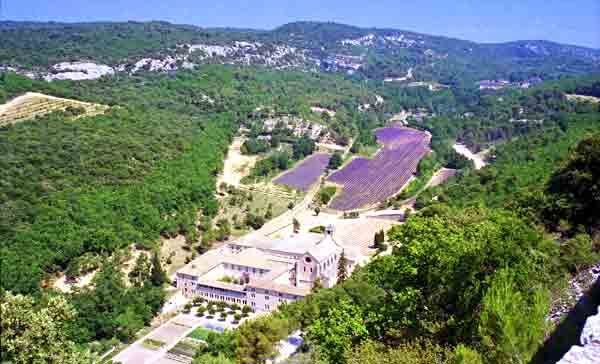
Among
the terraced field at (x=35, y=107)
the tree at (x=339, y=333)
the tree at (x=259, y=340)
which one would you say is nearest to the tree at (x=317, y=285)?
the tree at (x=259, y=340)

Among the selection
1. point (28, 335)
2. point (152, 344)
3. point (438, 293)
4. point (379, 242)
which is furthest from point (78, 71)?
point (438, 293)

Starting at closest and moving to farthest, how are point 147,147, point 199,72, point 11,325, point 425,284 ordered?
1. point 11,325
2. point 425,284
3. point 147,147
4. point 199,72

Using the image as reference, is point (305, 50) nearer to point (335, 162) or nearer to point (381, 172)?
point (335, 162)

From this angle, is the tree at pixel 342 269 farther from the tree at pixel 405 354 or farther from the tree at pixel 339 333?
the tree at pixel 405 354

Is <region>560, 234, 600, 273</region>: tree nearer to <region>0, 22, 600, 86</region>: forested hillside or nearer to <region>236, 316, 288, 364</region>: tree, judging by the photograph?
<region>236, 316, 288, 364</region>: tree

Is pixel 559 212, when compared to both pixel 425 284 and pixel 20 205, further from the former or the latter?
pixel 20 205

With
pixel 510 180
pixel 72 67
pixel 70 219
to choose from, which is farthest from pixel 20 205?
pixel 72 67
